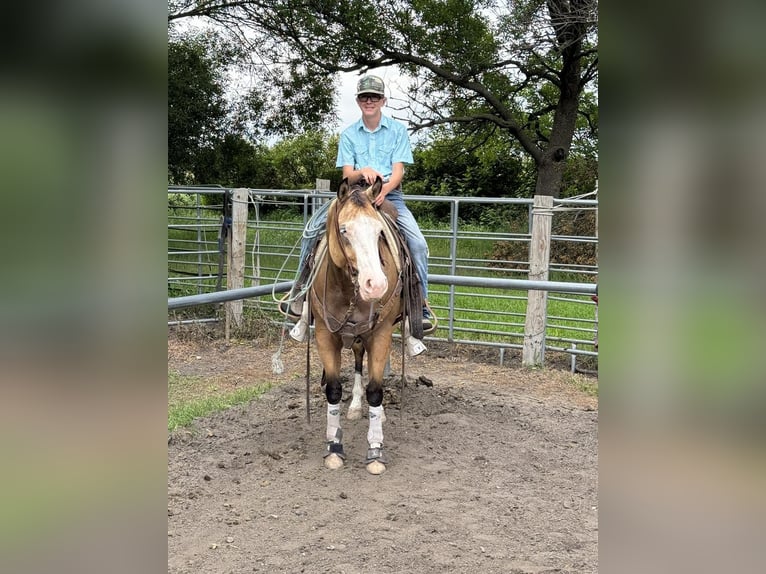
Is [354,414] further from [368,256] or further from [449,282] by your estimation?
[368,256]

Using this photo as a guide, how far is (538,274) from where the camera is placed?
6.37 metres

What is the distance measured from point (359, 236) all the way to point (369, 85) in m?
1.24

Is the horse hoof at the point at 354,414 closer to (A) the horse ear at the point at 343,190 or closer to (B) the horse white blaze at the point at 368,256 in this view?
(B) the horse white blaze at the point at 368,256

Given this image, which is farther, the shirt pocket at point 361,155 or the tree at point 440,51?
the tree at point 440,51

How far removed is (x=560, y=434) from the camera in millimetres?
4195

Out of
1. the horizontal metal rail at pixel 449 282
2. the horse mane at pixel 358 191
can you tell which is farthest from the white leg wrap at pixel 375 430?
the horse mane at pixel 358 191

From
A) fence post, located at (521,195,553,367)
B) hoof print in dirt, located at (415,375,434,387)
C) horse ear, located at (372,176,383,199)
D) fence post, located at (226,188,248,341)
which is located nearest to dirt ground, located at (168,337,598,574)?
hoof print in dirt, located at (415,375,434,387)

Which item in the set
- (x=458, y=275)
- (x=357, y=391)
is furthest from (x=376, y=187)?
(x=458, y=275)

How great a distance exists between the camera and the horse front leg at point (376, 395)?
353cm

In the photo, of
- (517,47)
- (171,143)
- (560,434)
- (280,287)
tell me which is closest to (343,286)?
(280,287)

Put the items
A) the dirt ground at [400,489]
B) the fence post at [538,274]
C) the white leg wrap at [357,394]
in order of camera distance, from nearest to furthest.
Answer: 1. the dirt ground at [400,489]
2. the white leg wrap at [357,394]
3. the fence post at [538,274]
